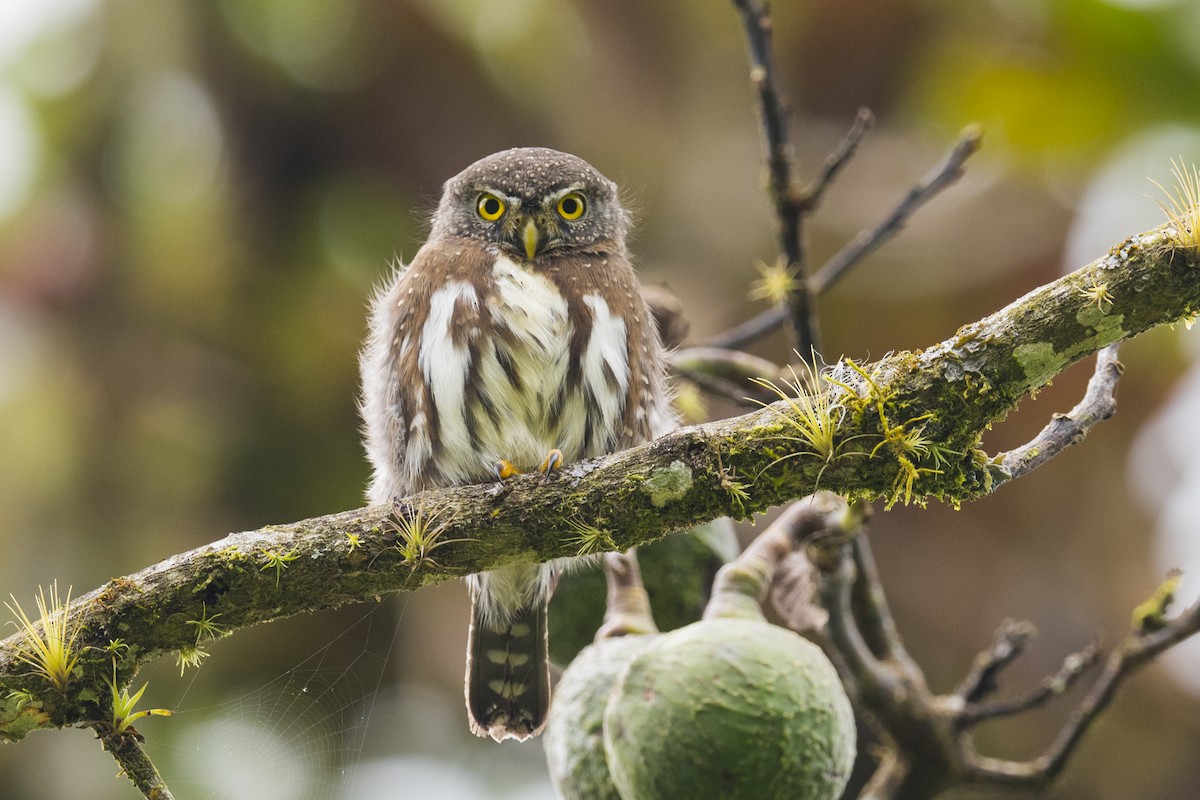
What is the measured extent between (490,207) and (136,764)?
2.09 metres

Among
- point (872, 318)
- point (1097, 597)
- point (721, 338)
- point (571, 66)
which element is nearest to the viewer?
point (721, 338)

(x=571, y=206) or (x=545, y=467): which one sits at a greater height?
(x=571, y=206)

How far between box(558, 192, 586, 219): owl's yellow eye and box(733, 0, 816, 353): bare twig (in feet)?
2.39

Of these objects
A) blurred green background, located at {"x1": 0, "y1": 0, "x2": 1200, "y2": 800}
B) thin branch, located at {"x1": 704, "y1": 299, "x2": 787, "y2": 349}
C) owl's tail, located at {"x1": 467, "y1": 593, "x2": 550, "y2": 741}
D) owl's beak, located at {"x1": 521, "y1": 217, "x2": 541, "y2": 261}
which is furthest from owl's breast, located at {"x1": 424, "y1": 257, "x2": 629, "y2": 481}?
blurred green background, located at {"x1": 0, "y1": 0, "x2": 1200, "y2": 800}

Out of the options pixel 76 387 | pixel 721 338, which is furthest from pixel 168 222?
pixel 721 338

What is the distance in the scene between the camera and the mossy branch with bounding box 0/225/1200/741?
7.21ft

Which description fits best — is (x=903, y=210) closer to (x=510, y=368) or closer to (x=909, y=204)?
(x=909, y=204)

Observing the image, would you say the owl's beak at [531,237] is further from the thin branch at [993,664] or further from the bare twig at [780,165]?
the thin branch at [993,664]

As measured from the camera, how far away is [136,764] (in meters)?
2.24

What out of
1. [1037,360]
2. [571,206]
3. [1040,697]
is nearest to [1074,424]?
[1037,360]

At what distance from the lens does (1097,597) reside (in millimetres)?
7945

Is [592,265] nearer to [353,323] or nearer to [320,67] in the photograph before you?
[353,323]

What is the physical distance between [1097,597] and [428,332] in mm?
6173

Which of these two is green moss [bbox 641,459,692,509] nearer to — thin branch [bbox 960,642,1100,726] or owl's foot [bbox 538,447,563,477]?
owl's foot [bbox 538,447,563,477]
